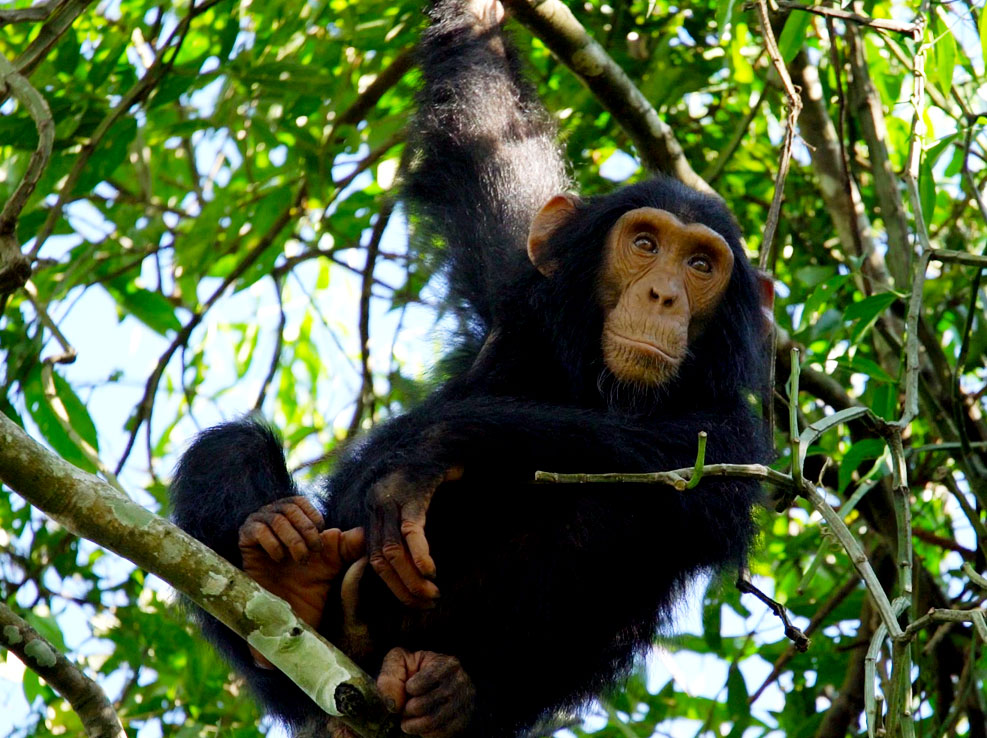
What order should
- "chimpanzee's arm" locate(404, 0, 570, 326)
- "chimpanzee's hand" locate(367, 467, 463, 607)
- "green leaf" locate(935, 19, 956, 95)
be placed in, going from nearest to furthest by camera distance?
1. "chimpanzee's hand" locate(367, 467, 463, 607)
2. "green leaf" locate(935, 19, 956, 95)
3. "chimpanzee's arm" locate(404, 0, 570, 326)

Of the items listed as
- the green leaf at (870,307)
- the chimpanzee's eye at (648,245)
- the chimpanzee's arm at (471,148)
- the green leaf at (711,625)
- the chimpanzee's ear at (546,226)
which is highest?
the chimpanzee's arm at (471,148)

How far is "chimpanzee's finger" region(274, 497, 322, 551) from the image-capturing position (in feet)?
11.1

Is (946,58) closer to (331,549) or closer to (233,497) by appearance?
(331,549)

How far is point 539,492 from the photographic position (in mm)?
3809

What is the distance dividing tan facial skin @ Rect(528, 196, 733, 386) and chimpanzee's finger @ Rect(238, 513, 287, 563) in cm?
129

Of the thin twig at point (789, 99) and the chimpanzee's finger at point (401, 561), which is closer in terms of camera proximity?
the chimpanzee's finger at point (401, 561)

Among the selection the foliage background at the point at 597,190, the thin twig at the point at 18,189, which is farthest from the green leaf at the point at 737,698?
the thin twig at the point at 18,189

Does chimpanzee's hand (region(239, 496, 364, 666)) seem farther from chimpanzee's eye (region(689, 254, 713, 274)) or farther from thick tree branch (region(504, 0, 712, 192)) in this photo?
thick tree branch (region(504, 0, 712, 192))

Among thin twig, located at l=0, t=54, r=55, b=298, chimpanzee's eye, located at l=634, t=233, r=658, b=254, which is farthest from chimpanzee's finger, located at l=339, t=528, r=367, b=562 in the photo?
chimpanzee's eye, located at l=634, t=233, r=658, b=254

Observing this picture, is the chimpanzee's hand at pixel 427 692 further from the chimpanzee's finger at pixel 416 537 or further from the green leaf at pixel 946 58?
the green leaf at pixel 946 58

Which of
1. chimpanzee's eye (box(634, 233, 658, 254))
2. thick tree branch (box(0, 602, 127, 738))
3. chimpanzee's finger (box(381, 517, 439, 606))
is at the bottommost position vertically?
thick tree branch (box(0, 602, 127, 738))

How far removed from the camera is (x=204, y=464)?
373 centimetres

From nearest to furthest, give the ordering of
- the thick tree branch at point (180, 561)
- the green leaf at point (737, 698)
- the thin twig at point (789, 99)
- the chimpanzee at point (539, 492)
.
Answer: the thick tree branch at point (180, 561) → the chimpanzee at point (539, 492) → the thin twig at point (789, 99) → the green leaf at point (737, 698)

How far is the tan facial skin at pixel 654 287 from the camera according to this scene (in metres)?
4.02
